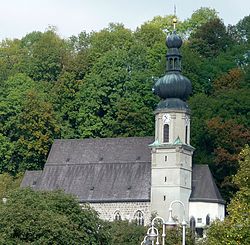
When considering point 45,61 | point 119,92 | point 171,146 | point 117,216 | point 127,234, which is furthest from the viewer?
point 45,61

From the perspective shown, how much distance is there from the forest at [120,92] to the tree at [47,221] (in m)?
31.3

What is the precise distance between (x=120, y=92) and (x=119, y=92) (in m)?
0.10

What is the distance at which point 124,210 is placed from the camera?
104m

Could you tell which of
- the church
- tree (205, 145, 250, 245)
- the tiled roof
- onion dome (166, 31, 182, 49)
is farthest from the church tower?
tree (205, 145, 250, 245)

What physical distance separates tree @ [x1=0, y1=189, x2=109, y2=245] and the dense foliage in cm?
3151

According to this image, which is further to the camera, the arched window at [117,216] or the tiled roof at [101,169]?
the tiled roof at [101,169]

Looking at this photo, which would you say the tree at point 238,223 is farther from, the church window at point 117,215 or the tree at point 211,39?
the tree at point 211,39

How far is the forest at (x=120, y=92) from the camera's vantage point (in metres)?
107

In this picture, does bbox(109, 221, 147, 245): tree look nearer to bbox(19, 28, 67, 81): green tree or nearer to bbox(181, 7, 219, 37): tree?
bbox(19, 28, 67, 81): green tree

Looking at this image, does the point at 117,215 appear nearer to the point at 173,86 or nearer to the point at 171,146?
the point at 171,146

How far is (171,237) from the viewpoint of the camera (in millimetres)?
79688

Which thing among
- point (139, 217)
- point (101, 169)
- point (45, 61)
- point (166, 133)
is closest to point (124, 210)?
point (139, 217)

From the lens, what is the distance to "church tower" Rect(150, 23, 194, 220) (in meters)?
101

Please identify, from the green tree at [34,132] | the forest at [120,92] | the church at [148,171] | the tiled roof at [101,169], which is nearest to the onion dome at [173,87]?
the church at [148,171]
